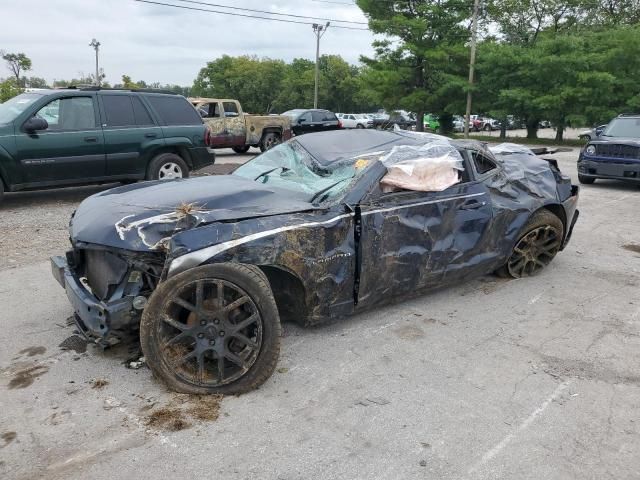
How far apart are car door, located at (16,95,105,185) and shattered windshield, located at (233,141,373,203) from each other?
4.61 metres

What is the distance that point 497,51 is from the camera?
93.5 ft

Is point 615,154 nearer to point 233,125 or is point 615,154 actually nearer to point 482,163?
point 482,163

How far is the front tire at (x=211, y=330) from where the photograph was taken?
3.19 m

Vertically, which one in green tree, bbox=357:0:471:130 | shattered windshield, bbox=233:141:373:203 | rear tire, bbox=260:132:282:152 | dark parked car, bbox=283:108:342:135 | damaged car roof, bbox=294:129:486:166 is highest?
green tree, bbox=357:0:471:130

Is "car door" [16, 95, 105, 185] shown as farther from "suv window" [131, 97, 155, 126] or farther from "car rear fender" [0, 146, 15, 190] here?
"suv window" [131, 97, 155, 126]

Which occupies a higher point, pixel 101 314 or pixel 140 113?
pixel 140 113

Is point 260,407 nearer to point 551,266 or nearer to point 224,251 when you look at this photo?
point 224,251

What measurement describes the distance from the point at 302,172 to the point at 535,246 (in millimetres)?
2651

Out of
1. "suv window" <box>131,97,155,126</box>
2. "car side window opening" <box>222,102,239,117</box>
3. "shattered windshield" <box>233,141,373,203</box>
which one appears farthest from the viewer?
"car side window opening" <box>222,102,239,117</box>

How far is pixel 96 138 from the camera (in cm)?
875

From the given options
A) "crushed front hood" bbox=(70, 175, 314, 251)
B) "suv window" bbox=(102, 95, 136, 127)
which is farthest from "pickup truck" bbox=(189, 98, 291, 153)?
"crushed front hood" bbox=(70, 175, 314, 251)

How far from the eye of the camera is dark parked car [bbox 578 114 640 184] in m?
11.6

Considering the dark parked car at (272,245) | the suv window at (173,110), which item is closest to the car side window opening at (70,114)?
the suv window at (173,110)

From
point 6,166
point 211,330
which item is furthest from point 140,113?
point 211,330
